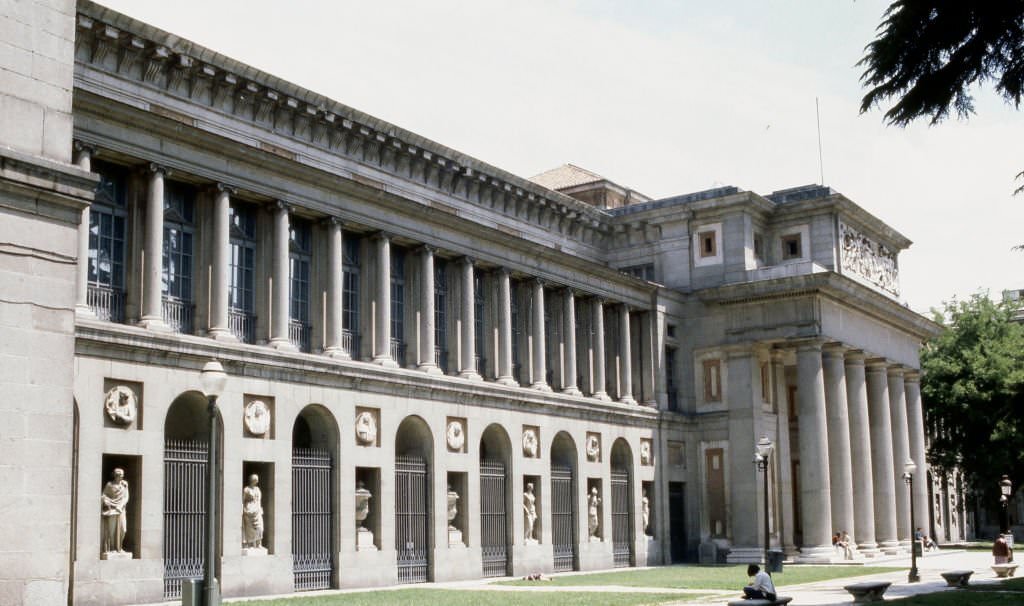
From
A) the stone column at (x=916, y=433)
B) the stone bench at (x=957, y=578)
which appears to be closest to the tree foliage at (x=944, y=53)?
the stone bench at (x=957, y=578)

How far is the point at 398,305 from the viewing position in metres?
42.9

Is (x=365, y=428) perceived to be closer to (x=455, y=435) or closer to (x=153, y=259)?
(x=455, y=435)

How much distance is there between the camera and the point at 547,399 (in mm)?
47938

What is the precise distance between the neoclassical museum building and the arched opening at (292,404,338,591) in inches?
4.1

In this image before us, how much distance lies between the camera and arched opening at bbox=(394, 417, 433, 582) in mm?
40031

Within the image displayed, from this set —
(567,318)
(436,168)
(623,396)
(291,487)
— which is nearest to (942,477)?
(623,396)

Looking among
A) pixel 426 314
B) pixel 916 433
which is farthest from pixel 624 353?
pixel 916 433

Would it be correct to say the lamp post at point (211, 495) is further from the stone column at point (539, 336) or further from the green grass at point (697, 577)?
the stone column at point (539, 336)

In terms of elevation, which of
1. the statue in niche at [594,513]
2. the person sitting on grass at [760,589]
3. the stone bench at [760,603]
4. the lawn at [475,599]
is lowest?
the lawn at [475,599]

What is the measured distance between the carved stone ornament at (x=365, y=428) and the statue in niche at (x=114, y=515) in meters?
9.27

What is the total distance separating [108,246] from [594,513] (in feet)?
81.8

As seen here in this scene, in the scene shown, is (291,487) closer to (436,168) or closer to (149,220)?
(149,220)

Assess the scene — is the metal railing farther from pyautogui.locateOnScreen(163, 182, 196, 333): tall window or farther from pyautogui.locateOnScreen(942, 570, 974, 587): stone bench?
pyautogui.locateOnScreen(942, 570, 974, 587): stone bench

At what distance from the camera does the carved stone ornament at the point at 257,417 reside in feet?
113
